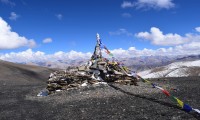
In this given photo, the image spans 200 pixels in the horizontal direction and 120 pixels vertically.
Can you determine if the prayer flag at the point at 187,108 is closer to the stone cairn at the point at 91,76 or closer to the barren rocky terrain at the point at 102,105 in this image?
the barren rocky terrain at the point at 102,105

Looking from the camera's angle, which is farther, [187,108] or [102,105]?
[102,105]

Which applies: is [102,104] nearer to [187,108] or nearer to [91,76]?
[187,108]

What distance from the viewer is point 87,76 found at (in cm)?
2895

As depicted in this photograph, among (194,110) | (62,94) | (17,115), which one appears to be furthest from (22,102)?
(194,110)

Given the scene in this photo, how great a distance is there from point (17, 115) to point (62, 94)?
6363mm

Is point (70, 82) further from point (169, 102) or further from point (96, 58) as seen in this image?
point (169, 102)

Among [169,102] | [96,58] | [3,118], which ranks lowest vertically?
[3,118]

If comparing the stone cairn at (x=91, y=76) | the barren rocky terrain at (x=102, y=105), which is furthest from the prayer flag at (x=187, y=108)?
the stone cairn at (x=91, y=76)

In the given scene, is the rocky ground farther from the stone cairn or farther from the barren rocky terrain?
the stone cairn

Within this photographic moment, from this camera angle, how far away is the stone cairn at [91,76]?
2822 cm

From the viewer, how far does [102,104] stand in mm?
20453

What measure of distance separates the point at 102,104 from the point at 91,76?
29.5ft

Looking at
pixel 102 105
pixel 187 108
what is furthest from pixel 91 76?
pixel 187 108

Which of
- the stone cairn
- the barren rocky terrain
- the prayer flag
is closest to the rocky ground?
the barren rocky terrain
